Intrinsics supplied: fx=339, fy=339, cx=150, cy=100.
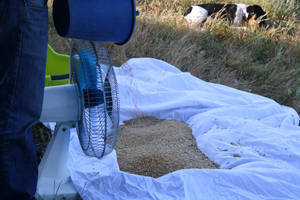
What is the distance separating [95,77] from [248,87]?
7.89 feet

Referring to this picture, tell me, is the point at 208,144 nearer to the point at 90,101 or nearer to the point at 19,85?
the point at 90,101

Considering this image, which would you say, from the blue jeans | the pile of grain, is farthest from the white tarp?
the blue jeans

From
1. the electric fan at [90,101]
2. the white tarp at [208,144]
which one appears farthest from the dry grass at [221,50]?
the electric fan at [90,101]

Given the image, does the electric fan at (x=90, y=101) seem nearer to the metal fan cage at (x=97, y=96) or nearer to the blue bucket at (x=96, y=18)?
the metal fan cage at (x=97, y=96)

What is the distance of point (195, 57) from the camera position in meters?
3.60

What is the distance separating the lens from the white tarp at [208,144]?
1.58m

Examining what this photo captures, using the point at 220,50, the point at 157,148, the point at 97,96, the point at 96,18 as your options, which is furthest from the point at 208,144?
the point at 220,50

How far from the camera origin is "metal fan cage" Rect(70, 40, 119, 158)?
4.15ft

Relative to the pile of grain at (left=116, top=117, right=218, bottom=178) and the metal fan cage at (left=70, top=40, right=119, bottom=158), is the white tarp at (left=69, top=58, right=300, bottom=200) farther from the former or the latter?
the metal fan cage at (left=70, top=40, right=119, bottom=158)

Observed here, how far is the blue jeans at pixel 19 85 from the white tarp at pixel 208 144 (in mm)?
520

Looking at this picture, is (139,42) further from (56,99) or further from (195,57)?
(56,99)

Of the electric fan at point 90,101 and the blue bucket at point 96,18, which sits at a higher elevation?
the blue bucket at point 96,18

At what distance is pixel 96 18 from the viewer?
1090 mm

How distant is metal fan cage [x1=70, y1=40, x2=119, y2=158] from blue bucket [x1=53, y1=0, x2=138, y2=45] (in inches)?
5.5
